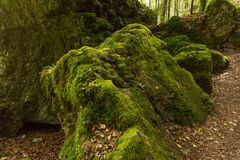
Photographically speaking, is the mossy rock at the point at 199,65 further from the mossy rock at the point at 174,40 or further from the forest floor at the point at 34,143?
the forest floor at the point at 34,143

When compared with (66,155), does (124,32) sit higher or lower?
higher

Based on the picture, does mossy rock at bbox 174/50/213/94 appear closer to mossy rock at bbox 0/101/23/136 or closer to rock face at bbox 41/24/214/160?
rock face at bbox 41/24/214/160

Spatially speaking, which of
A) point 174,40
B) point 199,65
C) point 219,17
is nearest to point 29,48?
point 199,65

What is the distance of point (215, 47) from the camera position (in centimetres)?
1574

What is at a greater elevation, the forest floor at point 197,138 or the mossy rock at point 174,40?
the mossy rock at point 174,40

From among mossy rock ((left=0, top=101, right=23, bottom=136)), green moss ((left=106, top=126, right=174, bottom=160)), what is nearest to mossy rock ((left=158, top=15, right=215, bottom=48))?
mossy rock ((left=0, top=101, right=23, bottom=136))

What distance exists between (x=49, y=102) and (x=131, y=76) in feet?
11.9

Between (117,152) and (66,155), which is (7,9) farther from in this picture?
(117,152)

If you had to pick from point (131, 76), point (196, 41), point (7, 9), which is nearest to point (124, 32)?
point (131, 76)

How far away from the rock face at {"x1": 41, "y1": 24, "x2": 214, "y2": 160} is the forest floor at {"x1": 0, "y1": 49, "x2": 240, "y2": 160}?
1.46 ft

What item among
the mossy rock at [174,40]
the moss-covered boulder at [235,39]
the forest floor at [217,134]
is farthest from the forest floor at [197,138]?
the moss-covered boulder at [235,39]

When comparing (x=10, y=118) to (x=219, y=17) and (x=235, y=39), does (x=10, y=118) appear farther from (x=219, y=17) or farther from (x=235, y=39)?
(x=235, y=39)

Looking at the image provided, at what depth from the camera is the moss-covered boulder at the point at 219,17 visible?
15477 mm

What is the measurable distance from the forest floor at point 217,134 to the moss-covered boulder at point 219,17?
524 centimetres
